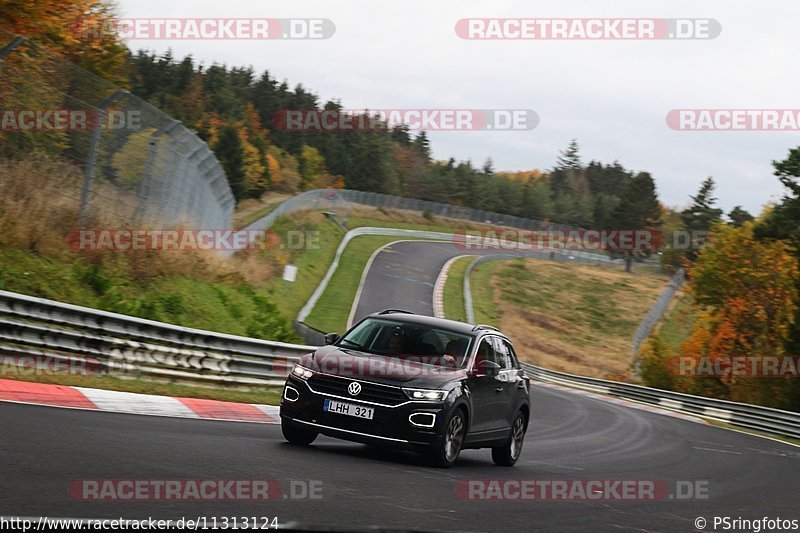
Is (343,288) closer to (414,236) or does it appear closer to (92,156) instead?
(414,236)

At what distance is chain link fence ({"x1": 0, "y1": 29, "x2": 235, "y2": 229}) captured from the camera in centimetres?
1587

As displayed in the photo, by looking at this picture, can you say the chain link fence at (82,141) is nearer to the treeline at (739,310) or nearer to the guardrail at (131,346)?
the guardrail at (131,346)

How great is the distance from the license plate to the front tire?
771 millimetres

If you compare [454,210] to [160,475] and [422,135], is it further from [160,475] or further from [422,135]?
[160,475]

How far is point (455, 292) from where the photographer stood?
62.2 m

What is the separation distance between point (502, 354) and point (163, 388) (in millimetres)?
4864

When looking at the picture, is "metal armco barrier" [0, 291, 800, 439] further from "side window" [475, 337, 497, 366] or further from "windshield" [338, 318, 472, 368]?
"side window" [475, 337, 497, 366]

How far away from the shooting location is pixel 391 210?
9500 centimetres

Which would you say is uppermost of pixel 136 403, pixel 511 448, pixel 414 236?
pixel 414 236

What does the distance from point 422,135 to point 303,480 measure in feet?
559

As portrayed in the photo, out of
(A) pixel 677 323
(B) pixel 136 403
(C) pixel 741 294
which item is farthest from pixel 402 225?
(B) pixel 136 403

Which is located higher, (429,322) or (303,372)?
→ (429,322)

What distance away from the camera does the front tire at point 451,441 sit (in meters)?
10.6

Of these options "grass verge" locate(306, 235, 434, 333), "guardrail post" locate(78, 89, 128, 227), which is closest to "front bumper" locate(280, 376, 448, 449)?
"guardrail post" locate(78, 89, 128, 227)
